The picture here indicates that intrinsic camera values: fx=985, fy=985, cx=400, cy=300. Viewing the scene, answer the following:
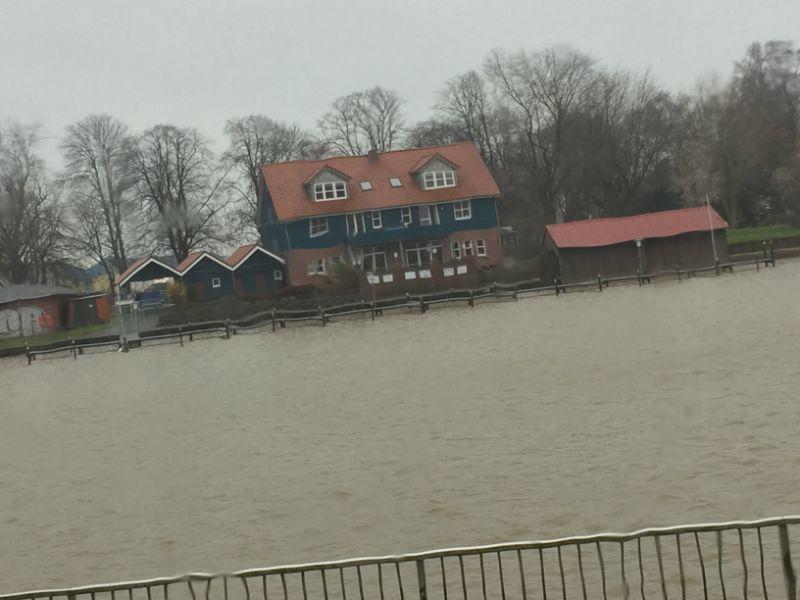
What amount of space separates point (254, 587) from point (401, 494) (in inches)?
135

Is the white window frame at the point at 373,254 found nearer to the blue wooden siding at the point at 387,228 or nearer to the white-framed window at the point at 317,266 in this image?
the blue wooden siding at the point at 387,228

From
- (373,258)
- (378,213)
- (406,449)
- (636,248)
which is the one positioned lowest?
(406,449)

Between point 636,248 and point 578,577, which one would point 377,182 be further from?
point 578,577

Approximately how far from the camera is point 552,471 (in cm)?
1405

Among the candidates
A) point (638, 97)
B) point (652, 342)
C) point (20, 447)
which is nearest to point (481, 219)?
point (638, 97)

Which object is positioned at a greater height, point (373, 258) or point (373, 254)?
point (373, 254)

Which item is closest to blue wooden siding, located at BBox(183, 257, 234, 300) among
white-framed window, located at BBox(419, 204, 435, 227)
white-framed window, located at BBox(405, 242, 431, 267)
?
white-framed window, located at BBox(405, 242, 431, 267)

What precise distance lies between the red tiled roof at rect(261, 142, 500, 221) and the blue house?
0.06 m

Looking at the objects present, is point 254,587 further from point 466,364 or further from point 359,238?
point 359,238

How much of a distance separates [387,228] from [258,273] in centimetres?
835

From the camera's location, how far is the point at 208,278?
193 ft

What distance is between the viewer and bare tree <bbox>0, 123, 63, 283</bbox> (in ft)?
214

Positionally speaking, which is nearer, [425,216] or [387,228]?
[387,228]

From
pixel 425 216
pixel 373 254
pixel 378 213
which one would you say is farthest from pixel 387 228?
pixel 425 216
